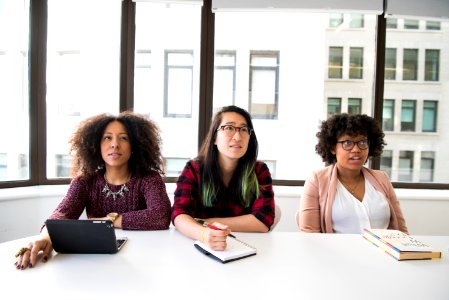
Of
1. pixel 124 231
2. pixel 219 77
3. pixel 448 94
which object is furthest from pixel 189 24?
pixel 448 94

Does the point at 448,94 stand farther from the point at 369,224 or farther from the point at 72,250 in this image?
the point at 72,250

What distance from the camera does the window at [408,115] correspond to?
129 inches

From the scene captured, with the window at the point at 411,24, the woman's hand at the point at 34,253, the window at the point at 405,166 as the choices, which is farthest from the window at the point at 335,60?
the woman's hand at the point at 34,253

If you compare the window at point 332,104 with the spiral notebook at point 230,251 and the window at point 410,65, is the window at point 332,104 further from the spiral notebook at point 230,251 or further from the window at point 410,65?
the spiral notebook at point 230,251

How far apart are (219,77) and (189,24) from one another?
1.97 feet

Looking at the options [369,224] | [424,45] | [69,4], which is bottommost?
[369,224]

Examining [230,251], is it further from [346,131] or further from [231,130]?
[346,131]

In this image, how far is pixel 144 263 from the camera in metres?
1.10

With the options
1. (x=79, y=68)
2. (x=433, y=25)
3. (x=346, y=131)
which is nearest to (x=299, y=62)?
(x=433, y=25)

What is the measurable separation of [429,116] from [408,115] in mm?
225

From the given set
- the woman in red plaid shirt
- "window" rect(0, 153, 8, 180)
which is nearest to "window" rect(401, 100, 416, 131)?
the woman in red plaid shirt

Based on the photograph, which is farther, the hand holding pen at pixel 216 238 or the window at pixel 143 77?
the window at pixel 143 77

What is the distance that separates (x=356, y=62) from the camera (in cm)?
321

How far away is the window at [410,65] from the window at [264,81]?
1328 millimetres
